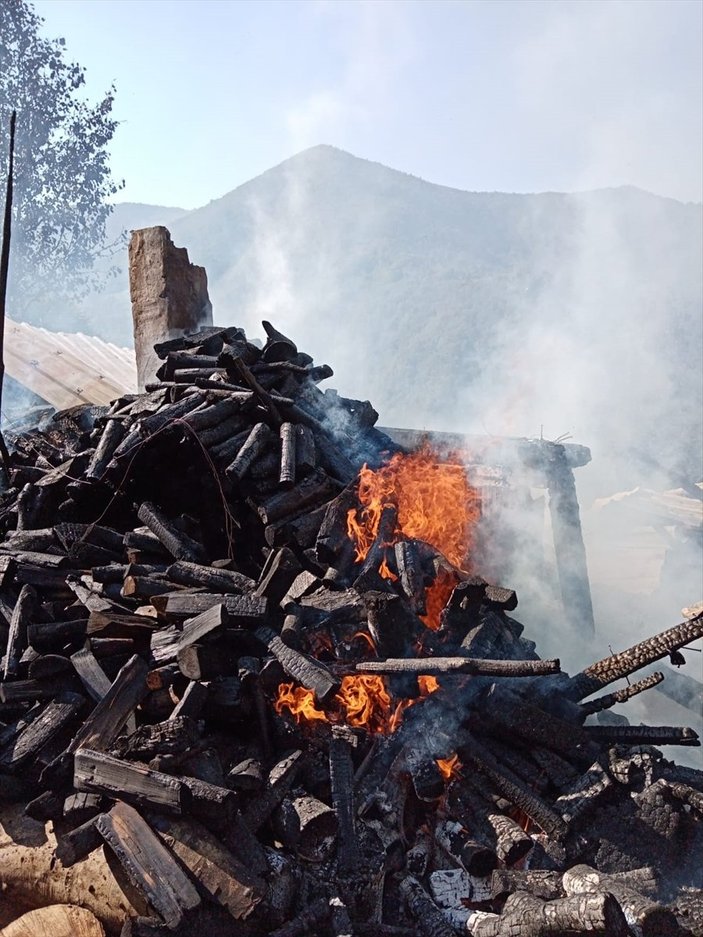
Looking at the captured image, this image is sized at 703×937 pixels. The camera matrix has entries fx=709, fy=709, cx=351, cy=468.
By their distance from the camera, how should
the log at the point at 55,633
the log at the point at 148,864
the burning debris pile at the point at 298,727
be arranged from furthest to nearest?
the log at the point at 55,633 → the burning debris pile at the point at 298,727 → the log at the point at 148,864

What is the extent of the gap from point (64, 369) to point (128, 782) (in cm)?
1498

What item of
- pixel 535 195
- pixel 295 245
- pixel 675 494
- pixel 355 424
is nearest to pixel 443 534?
pixel 355 424

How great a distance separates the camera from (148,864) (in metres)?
4.58

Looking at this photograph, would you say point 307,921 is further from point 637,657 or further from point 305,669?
point 637,657

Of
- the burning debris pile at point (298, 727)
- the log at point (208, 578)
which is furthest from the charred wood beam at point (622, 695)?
the log at point (208, 578)

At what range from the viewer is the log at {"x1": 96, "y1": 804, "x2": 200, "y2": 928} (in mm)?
4395

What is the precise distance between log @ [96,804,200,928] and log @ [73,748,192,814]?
11 cm

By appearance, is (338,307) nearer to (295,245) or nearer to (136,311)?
(295,245)

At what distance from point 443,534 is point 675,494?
14.4m

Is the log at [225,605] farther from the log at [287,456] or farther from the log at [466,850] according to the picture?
the log at [466,850]

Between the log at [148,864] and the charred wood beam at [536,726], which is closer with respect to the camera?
the log at [148,864]

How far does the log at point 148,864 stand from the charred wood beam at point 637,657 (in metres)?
3.87

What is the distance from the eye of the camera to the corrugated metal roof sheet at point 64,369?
17000 mm

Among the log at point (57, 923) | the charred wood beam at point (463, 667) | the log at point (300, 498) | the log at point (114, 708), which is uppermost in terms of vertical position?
the log at point (300, 498)
